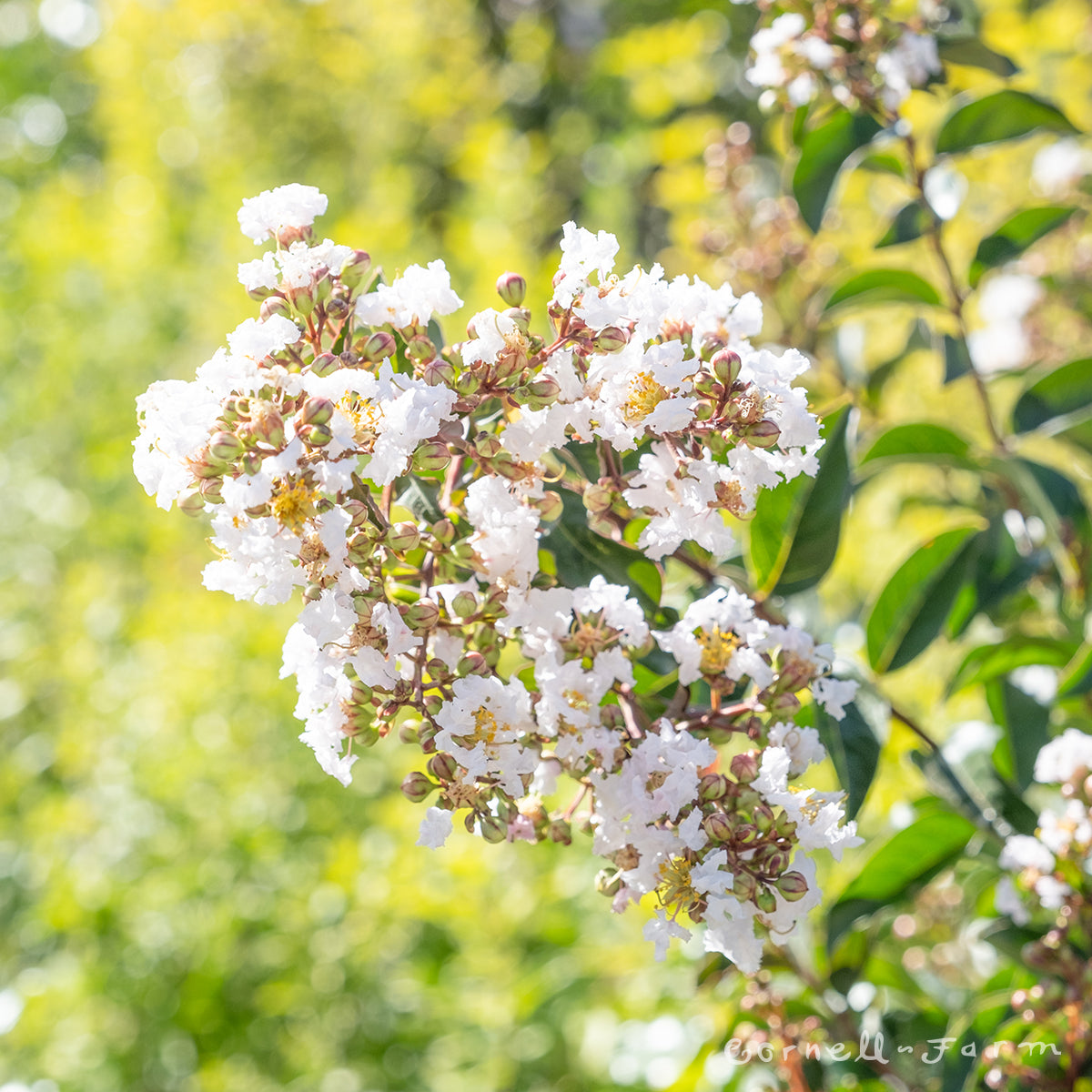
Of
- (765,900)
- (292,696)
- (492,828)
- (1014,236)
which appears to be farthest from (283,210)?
(292,696)

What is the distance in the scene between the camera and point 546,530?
2.22 feet

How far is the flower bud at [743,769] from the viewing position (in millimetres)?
630

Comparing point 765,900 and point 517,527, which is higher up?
point 517,527

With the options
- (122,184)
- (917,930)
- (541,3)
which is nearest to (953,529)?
(917,930)

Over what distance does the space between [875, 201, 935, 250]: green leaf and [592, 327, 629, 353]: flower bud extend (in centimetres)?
60

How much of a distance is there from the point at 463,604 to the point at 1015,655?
62cm

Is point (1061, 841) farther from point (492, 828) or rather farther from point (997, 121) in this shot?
point (997, 121)

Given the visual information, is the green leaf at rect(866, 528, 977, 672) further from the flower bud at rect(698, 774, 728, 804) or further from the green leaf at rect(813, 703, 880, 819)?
the flower bud at rect(698, 774, 728, 804)

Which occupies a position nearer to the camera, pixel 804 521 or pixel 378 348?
pixel 378 348

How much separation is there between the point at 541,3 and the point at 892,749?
22.0 ft

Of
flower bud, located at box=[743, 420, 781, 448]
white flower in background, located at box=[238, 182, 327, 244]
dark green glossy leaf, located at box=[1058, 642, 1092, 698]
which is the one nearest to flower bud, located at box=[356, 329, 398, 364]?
white flower in background, located at box=[238, 182, 327, 244]

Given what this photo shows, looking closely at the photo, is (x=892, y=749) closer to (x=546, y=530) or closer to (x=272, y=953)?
(x=546, y=530)

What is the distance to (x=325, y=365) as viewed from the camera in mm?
586

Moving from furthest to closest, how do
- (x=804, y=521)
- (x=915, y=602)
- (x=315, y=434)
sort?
(x=915, y=602)
(x=804, y=521)
(x=315, y=434)
